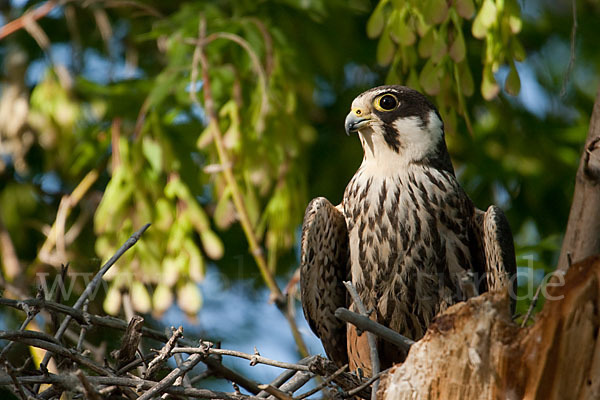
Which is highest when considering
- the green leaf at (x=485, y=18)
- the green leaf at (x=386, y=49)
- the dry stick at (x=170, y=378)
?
the green leaf at (x=386, y=49)

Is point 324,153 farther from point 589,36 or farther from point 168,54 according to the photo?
point 589,36

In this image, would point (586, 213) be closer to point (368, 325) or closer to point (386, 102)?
point (368, 325)

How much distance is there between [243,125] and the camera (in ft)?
13.3

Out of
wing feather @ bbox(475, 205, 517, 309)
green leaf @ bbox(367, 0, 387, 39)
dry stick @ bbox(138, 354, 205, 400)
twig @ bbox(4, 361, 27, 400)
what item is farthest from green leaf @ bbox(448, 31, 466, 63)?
twig @ bbox(4, 361, 27, 400)

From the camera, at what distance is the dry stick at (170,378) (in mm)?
2135

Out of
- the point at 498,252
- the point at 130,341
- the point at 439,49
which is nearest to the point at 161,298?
the point at 130,341

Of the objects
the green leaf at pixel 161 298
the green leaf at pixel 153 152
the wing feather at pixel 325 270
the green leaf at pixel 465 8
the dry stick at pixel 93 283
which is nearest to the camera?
the dry stick at pixel 93 283

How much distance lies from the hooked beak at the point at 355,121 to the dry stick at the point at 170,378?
135 cm

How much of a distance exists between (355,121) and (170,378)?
1.56 m

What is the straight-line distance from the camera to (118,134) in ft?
14.2

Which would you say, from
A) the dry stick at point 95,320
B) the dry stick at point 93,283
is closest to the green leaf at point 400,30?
the dry stick at point 93,283

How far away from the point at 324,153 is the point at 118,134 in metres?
1.48

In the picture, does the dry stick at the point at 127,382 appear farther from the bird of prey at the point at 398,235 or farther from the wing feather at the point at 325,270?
the wing feather at the point at 325,270

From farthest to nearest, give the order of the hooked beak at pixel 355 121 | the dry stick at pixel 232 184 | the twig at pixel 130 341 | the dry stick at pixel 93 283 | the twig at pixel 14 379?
1. the dry stick at pixel 232 184
2. the hooked beak at pixel 355 121
3. the dry stick at pixel 93 283
4. the twig at pixel 130 341
5. the twig at pixel 14 379
